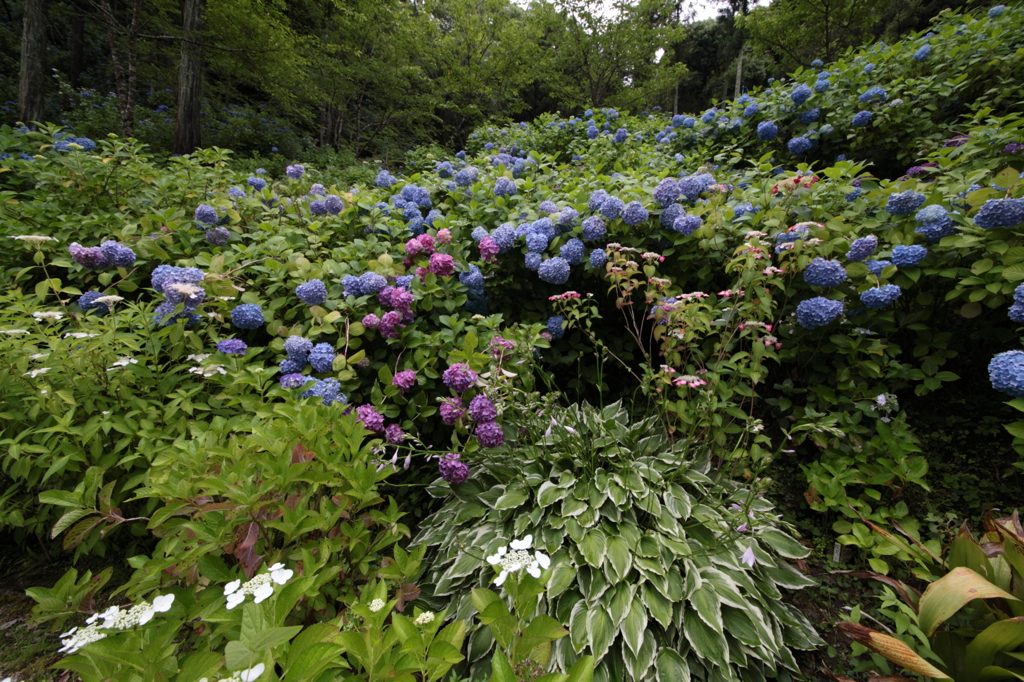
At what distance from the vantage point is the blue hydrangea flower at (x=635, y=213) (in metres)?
2.23

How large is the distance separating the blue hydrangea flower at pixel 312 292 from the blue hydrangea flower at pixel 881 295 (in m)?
2.40

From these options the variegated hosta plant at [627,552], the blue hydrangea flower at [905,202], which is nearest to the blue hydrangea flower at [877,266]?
the blue hydrangea flower at [905,202]

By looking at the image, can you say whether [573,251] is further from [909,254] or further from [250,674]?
[250,674]

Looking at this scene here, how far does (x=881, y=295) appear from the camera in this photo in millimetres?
→ 1776

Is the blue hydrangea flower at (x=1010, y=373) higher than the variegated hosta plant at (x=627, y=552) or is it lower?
higher

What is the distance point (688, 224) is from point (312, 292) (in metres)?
1.86

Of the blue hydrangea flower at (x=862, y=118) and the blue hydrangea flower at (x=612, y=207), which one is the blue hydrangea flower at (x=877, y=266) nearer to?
the blue hydrangea flower at (x=612, y=207)

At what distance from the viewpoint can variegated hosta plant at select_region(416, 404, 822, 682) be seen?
4.46 feet

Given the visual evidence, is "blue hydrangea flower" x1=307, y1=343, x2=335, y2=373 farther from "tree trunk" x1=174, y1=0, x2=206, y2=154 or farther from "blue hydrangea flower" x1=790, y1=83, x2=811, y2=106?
"tree trunk" x1=174, y1=0, x2=206, y2=154

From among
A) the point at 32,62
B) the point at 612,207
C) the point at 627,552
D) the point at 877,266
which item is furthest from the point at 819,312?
A: the point at 32,62

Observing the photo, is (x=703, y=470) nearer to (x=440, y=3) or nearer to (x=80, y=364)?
(x=80, y=364)

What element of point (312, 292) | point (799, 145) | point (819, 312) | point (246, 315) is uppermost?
point (799, 145)

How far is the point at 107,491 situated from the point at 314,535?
1.96 feet

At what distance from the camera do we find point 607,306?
2662 millimetres
